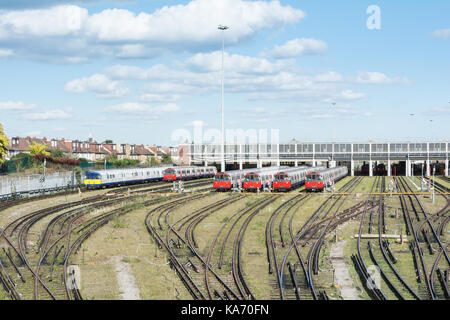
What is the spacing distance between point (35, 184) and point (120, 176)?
1213 cm

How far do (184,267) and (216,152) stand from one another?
86838 millimetres

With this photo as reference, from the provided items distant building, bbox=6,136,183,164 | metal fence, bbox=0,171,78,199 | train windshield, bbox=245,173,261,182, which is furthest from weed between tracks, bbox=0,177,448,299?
distant building, bbox=6,136,183,164

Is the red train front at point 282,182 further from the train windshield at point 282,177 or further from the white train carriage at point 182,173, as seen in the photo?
the white train carriage at point 182,173

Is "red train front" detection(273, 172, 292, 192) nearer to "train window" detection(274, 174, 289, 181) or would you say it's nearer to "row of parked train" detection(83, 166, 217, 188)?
"train window" detection(274, 174, 289, 181)

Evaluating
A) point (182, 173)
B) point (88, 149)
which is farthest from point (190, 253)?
point (88, 149)

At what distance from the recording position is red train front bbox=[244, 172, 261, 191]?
5234cm

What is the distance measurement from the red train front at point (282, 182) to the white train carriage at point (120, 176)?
19789 millimetres

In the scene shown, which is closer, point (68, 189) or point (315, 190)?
point (315, 190)

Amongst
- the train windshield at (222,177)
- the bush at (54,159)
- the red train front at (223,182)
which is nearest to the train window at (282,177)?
the red train front at (223,182)

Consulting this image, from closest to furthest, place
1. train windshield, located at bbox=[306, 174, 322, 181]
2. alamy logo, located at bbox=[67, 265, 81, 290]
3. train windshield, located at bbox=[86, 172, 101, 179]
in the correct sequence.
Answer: alamy logo, located at bbox=[67, 265, 81, 290]
train windshield, located at bbox=[306, 174, 322, 181]
train windshield, located at bbox=[86, 172, 101, 179]

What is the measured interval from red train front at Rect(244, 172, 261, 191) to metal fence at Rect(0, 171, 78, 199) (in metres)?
20.2
